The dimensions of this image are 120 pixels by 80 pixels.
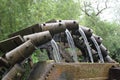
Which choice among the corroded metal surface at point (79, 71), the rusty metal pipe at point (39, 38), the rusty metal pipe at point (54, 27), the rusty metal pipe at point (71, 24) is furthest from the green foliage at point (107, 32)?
the rusty metal pipe at point (39, 38)

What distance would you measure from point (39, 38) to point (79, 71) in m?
1.09

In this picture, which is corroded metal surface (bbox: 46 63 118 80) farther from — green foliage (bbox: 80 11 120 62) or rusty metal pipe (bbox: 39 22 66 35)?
green foliage (bbox: 80 11 120 62)

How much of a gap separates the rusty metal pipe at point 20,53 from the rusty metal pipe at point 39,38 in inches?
8.8

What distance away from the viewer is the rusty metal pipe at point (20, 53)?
225 inches

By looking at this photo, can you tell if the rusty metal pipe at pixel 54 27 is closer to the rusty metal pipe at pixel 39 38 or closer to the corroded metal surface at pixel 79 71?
the rusty metal pipe at pixel 39 38

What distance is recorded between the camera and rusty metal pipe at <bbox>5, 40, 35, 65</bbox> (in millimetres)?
5707

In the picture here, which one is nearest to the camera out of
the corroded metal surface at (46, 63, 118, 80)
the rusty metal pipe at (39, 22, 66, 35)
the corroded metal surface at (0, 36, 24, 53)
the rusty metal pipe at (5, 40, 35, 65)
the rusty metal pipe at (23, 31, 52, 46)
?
the rusty metal pipe at (5, 40, 35, 65)

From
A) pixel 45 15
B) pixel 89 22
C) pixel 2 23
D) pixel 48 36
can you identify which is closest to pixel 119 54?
pixel 89 22

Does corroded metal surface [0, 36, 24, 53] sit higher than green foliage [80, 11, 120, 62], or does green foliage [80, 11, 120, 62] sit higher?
corroded metal surface [0, 36, 24, 53]

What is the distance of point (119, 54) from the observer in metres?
17.4

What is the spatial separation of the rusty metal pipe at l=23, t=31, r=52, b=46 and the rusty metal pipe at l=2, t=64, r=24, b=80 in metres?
0.60

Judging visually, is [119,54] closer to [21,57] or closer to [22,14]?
[22,14]

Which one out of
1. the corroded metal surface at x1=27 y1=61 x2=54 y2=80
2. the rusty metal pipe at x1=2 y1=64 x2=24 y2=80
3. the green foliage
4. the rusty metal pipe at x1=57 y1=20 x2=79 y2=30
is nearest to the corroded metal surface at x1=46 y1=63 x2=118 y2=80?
the corroded metal surface at x1=27 y1=61 x2=54 y2=80

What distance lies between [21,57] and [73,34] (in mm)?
3323
